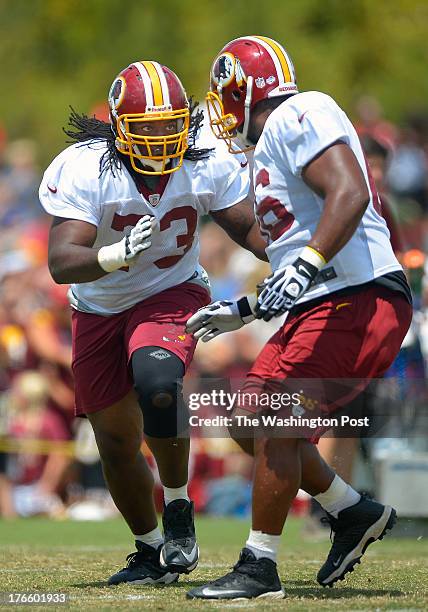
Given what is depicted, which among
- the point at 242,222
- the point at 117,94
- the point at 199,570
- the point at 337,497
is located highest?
the point at 117,94

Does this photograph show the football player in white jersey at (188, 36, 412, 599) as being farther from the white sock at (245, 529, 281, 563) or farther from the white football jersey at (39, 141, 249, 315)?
the white football jersey at (39, 141, 249, 315)

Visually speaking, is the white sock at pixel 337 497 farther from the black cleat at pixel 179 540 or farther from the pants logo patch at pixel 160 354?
the pants logo patch at pixel 160 354

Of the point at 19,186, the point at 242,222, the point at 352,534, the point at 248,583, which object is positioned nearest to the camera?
the point at 248,583

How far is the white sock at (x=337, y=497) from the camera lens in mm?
5445

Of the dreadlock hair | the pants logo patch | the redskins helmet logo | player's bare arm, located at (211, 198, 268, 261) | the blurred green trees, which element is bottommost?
the pants logo patch

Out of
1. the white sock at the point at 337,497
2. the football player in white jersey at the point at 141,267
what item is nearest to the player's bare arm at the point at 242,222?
the football player in white jersey at the point at 141,267

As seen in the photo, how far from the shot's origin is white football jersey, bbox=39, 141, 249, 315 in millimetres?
5637

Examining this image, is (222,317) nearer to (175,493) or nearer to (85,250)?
(85,250)

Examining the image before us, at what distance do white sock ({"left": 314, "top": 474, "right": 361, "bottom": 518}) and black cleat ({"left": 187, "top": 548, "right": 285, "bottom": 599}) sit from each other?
514mm

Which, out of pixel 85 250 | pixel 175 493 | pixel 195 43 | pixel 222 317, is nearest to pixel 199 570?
pixel 175 493

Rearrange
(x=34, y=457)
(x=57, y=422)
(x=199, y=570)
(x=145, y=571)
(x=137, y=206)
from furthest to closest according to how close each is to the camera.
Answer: (x=57, y=422)
(x=34, y=457)
(x=199, y=570)
(x=145, y=571)
(x=137, y=206)

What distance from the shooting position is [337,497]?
5.45 metres

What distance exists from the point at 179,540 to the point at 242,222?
1.44 m

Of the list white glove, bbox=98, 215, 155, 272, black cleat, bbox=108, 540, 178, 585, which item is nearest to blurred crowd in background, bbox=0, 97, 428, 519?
black cleat, bbox=108, 540, 178, 585
